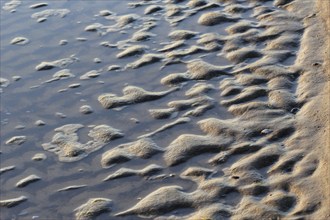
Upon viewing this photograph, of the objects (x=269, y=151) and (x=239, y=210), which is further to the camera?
(x=269, y=151)

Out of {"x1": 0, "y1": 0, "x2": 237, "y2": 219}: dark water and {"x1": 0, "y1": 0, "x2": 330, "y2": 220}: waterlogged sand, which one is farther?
{"x1": 0, "y1": 0, "x2": 237, "y2": 219}: dark water

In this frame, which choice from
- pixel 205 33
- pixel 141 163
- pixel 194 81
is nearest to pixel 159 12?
pixel 205 33

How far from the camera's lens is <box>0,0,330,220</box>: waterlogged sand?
416 centimetres

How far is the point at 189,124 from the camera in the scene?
4918 mm

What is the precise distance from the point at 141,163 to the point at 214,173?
54cm

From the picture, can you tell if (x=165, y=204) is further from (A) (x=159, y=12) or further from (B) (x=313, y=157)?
(A) (x=159, y=12)

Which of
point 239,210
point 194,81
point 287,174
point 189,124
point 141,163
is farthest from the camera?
point 194,81

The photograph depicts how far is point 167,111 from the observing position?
16.8ft

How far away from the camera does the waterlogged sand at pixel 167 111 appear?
4.16 metres

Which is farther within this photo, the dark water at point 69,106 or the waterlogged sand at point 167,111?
the dark water at point 69,106

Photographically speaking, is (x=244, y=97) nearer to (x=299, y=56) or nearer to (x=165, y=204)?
(x=299, y=56)

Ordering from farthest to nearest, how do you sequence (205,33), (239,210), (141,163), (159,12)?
(159,12)
(205,33)
(141,163)
(239,210)

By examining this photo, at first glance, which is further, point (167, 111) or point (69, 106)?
point (69, 106)

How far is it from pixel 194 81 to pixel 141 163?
119 centimetres
